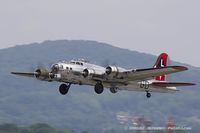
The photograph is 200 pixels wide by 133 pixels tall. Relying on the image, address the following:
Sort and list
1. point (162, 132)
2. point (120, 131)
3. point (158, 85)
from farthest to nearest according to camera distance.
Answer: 1. point (120, 131)
2. point (162, 132)
3. point (158, 85)

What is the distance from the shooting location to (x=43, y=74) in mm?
57562

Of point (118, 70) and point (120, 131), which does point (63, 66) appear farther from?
point (120, 131)

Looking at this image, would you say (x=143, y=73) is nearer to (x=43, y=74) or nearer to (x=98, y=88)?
(x=98, y=88)

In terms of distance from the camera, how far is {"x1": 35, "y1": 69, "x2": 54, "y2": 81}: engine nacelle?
187 ft

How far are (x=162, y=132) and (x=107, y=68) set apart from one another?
2664 inches

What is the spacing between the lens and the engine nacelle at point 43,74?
57.1m

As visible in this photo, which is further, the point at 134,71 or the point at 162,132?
the point at 162,132

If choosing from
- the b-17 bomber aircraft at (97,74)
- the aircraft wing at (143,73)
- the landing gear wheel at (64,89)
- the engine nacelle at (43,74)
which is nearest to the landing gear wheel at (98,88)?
the b-17 bomber aircraft at (97,74)

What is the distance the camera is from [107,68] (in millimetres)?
57500

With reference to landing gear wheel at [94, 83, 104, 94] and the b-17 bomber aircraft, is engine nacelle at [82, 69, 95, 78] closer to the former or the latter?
the b-17 bomber aircraft

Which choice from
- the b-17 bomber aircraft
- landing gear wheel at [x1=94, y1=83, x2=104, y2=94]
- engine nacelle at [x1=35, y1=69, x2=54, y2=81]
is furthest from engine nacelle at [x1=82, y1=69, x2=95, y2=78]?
engine nacelle at [x1=35, y1=69, x2=54, y2=81]

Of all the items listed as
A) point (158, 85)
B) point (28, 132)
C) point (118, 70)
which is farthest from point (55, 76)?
point (28, 132)

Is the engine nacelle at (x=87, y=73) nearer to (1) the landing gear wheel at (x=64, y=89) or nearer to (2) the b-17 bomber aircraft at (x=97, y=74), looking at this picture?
(2) the b-17 bomber aircraft at (x=97, y=74)

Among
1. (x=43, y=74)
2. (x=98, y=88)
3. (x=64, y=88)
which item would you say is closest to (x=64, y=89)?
(x=64, y=88)
